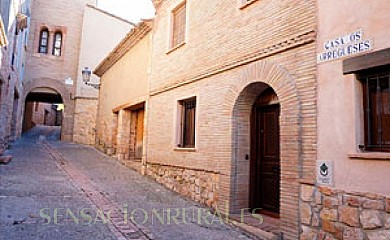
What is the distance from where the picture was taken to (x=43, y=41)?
2000 centimetres

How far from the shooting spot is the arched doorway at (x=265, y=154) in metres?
5.66

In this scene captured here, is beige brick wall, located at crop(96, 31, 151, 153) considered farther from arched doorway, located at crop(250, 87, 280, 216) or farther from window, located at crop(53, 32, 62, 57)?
window, located at crop(53, 32, 62, 57)

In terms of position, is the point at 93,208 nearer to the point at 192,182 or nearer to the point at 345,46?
the point at 192,182

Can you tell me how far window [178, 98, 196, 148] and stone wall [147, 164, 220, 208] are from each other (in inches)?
25.4

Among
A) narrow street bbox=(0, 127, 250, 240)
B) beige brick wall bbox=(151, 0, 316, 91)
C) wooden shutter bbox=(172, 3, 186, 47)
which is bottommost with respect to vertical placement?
narrow street bbox=(0, 127, 250, 240)

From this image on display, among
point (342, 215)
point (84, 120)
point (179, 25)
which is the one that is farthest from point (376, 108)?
point (84, 120)

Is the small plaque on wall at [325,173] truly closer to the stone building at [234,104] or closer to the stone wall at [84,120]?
the stone building at [234,104]

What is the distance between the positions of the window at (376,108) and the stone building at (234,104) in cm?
66

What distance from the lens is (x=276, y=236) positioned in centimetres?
471

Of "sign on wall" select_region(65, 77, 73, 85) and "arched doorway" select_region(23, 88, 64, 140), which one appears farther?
"arched doorway" select_region(23, 88, 64, 140)

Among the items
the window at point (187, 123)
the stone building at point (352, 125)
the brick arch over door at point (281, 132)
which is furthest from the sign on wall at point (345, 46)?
the window at point (187, 123)

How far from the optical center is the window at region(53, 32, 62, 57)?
20153mm

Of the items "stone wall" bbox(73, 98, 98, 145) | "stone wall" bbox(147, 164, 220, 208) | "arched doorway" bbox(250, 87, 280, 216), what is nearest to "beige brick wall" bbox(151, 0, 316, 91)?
"arched doorway" bbox(250, 87, 280, 216)

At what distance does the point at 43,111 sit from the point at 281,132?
33133 mm
